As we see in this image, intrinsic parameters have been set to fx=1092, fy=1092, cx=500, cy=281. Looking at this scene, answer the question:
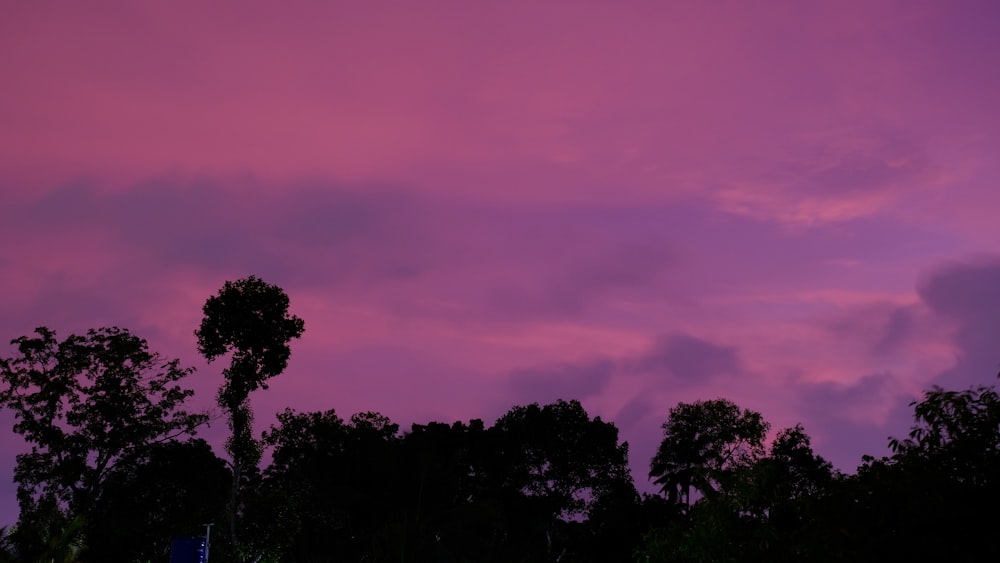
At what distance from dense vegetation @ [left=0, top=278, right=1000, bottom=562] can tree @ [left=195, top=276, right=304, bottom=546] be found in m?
0.12

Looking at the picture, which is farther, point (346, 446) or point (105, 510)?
point (346, 446)

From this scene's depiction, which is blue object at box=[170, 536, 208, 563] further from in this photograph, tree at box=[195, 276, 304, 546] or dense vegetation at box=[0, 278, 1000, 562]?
tree at box=[195, 276, 304, 546]

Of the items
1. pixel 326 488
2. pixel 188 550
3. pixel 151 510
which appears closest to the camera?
pixel 188 550

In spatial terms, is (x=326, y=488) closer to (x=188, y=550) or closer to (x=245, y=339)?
(x=245, y=339)

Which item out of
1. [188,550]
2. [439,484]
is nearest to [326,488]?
[439,484]

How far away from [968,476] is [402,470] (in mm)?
48823

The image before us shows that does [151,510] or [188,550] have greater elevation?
[151,510]

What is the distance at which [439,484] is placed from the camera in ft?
212

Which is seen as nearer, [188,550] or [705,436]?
[188,550]

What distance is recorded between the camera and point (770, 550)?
930 inches

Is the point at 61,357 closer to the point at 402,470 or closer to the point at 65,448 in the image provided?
the point at 65,448

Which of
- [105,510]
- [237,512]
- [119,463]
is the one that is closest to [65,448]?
[119,463]

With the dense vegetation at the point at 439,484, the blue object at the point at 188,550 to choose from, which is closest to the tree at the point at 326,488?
the dense vegetation at the point at 439,484

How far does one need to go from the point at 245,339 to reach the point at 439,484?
1437 cm
